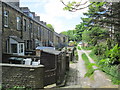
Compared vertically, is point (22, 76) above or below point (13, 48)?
below

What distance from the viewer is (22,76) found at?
16.3ft

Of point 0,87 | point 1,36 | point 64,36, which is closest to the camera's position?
point 0,87

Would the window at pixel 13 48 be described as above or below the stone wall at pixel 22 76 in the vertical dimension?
above

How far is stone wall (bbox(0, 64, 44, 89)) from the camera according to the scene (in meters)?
4.91

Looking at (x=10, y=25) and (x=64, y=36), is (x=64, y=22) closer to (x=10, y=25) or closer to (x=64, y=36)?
(x=10, y=25)

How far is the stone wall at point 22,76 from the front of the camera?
193 inches

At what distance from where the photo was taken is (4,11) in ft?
35.6

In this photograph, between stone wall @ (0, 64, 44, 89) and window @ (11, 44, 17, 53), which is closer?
stone wall @ (0, 64, 44, 89)

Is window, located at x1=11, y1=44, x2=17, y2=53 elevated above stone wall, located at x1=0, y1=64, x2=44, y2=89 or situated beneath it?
elevated above

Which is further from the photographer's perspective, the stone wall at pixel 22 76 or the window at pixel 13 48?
the window at pixel 13 48

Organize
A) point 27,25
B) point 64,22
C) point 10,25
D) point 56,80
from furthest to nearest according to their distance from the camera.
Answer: point 27,25 → point 10,25 → point 56,80 → point 64,22

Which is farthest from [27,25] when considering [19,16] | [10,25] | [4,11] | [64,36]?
[64,36]

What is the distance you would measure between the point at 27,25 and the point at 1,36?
6.27 metres

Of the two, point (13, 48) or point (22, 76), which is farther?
point (13, 48)
